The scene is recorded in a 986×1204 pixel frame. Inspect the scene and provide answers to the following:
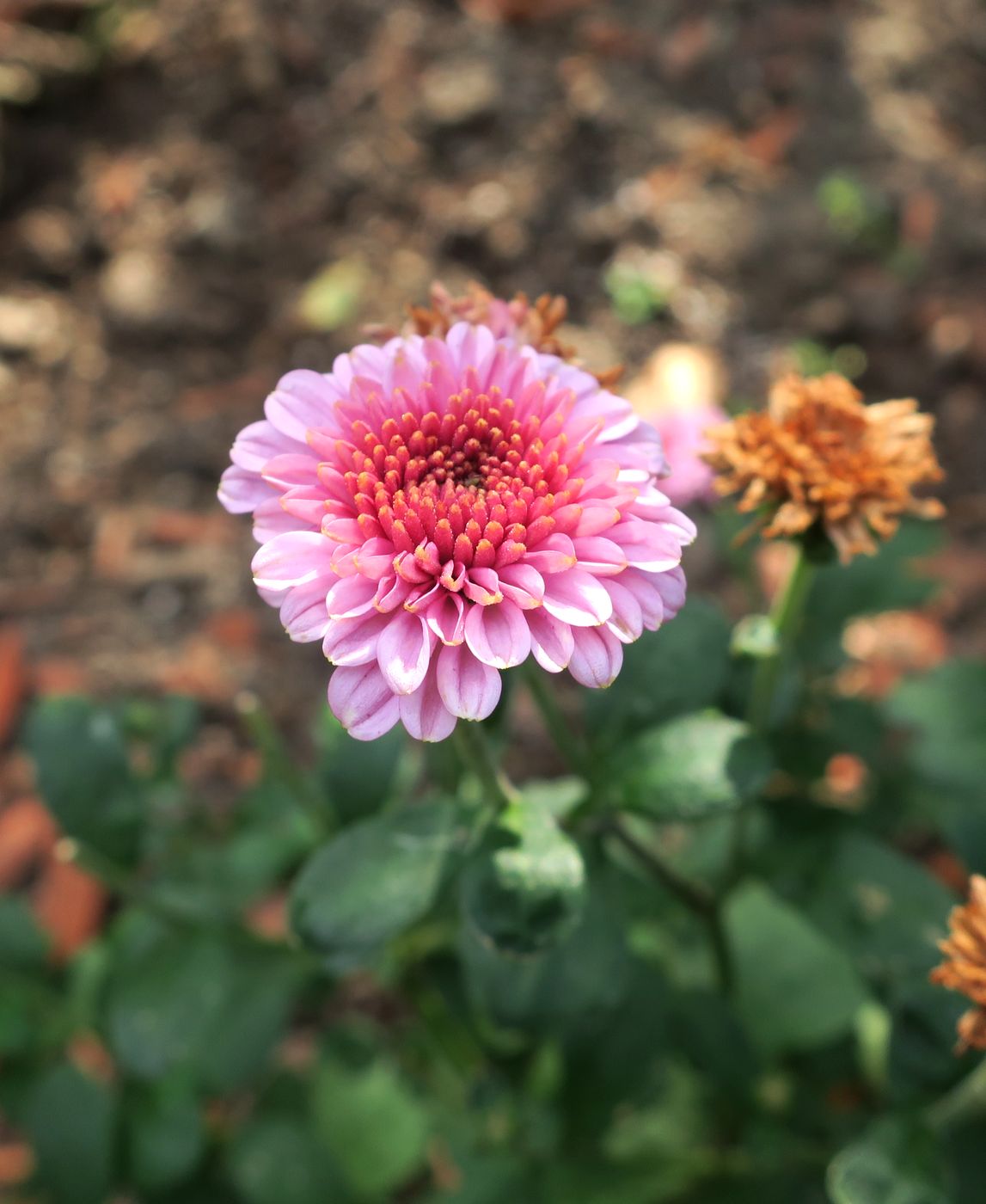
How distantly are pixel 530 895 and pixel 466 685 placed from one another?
0.93 ft

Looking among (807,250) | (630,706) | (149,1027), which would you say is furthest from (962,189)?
(149,1027)

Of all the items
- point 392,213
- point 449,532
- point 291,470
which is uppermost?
point 392,213

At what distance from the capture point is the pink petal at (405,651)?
36.4 inches

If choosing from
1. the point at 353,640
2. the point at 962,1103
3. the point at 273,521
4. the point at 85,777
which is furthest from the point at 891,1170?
the point at 85,777

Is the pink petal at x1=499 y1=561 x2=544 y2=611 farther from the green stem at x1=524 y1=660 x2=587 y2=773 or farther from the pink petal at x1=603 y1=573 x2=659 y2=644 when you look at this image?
the green stem at x1=524 y1=660 x2=587 y2=773

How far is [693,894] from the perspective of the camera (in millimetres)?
1520

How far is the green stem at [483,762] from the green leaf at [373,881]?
0.08 meters

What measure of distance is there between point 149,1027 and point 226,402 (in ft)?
6.12

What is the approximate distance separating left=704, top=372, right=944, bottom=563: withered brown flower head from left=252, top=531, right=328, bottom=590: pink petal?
1.67 ft

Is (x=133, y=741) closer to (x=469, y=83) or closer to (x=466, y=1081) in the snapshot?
(x=466, y=1081)

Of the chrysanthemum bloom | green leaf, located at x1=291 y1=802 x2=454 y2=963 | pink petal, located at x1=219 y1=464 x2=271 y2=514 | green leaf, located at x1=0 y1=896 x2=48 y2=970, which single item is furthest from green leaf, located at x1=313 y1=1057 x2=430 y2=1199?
pink petal, located at x1=219 y1=464 x2=271 y2=514

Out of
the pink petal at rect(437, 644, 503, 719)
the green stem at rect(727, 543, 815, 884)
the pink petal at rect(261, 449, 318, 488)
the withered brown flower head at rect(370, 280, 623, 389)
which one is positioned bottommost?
the green stem at rect(727, 543, 815, 884)

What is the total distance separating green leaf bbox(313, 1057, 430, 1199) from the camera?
2.01 meters

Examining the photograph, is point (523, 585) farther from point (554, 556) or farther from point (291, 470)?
point (291, 470)
